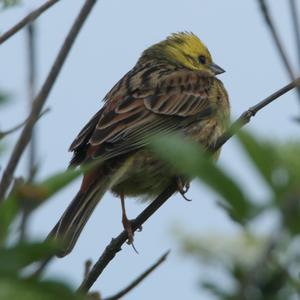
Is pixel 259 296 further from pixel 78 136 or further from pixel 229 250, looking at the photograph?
pixel 78 136

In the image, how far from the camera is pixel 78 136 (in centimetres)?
524

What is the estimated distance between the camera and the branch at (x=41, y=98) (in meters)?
1.57

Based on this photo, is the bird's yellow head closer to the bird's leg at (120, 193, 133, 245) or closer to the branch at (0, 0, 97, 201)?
the bird's leg at (120, 193, 133, 245)

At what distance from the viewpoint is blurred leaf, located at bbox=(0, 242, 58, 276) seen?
3.24 ft

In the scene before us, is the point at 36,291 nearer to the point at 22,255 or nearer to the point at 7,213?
the point at 22,255

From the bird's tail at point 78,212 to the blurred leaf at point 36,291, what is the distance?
9.53ft

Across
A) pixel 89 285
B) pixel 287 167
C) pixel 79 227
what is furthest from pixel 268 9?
pixel 79 227

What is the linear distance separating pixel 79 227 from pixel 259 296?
3.27m

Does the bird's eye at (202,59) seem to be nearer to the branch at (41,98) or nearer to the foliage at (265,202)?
the branch at (41,98)

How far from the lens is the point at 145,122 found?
534 cm

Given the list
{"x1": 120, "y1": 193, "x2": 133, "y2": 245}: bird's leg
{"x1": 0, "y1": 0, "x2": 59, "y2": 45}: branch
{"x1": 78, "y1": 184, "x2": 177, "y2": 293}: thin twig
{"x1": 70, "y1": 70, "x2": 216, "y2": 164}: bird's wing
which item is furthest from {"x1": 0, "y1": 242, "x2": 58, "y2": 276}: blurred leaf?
{"x1": 70, "y1": 70, "x2": 216, "y2": 164}: bird's wing

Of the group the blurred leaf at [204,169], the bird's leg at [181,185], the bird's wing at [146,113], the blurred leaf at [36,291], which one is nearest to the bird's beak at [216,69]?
the bird's wing at [146,113]

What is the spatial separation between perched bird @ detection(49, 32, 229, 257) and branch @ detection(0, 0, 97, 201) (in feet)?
7.43

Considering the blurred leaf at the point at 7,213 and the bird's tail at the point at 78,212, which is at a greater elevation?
the blurred leaf at the point at 7,213
